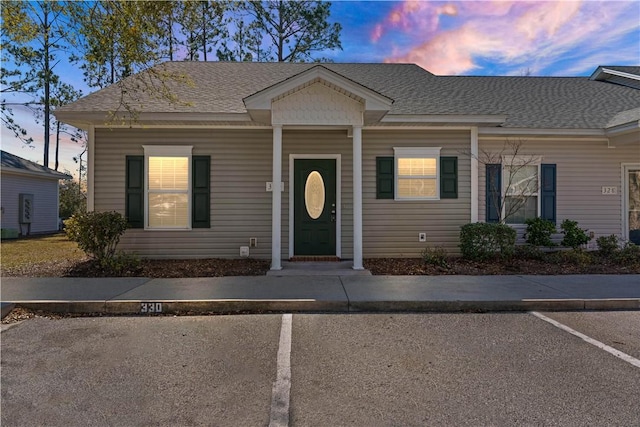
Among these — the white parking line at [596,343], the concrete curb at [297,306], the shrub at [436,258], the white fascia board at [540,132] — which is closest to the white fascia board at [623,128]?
the white fascia board at [540,132]

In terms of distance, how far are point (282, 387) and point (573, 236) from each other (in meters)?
8.40

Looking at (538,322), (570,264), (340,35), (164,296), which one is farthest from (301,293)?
(340,35)

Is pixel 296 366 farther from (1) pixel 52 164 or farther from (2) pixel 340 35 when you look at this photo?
(1) pixel 52 164

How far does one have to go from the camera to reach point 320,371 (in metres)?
3.27

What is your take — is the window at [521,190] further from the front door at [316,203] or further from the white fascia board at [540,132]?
the front door at [316,203]

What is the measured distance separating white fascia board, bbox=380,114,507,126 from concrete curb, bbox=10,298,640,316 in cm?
440

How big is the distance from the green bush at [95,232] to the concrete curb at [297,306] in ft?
7.52

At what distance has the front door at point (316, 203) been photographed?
8508 mm

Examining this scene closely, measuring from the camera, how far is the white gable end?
7.10 meters

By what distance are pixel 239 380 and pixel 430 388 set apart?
1.55 m

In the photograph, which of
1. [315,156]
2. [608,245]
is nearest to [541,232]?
[608,245]

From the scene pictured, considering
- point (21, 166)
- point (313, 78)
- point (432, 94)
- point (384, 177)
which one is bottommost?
point (384, 177)

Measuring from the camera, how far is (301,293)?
5.44 metres

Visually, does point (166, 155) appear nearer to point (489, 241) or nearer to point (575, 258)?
point (489, 241)
